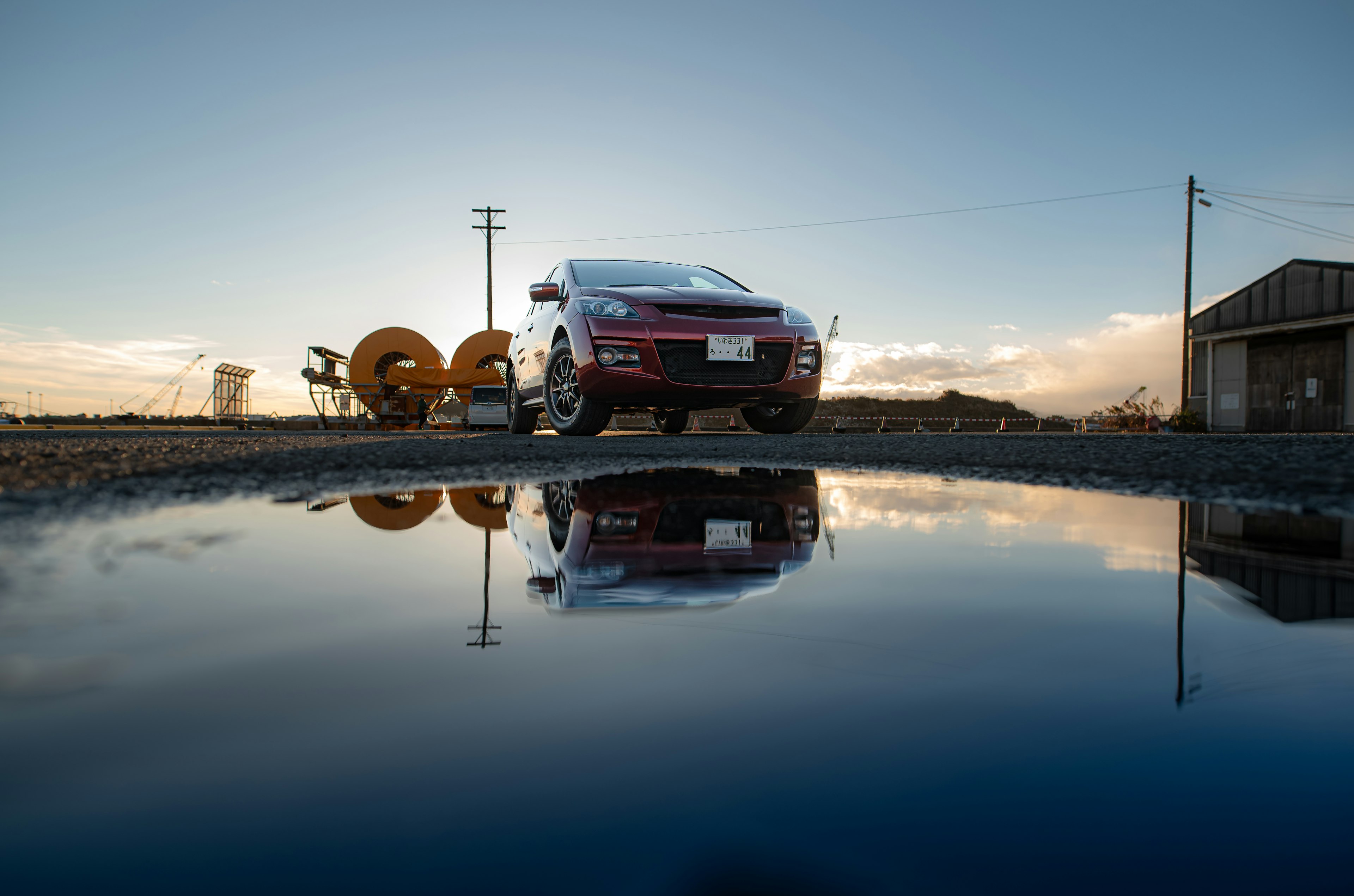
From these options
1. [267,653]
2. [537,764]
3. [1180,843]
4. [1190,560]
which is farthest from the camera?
[1190,560]

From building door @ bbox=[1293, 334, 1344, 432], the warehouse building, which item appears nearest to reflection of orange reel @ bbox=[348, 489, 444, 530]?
the warehouse building

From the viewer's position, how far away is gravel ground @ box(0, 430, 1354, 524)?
227 cm

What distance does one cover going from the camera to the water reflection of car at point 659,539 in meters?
1.18

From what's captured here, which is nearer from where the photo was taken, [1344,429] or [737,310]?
[737,310]

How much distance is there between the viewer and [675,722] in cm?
71

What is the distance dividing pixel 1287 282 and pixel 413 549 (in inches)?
1180

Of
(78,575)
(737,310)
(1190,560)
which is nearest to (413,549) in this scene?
(78,575)

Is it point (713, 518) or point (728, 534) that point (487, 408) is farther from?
point (728, 534)

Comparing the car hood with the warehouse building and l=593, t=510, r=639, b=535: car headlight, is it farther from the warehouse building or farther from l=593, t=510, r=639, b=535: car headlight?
the warehouse building

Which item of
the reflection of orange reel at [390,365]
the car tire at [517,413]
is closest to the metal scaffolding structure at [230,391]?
the reflection of orange reel at [390,365]

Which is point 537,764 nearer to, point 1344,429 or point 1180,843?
point 1180,843

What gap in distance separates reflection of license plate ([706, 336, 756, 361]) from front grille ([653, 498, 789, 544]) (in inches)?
151

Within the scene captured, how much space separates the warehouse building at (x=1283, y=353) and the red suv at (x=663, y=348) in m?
23.8

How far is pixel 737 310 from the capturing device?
6.17 meters
